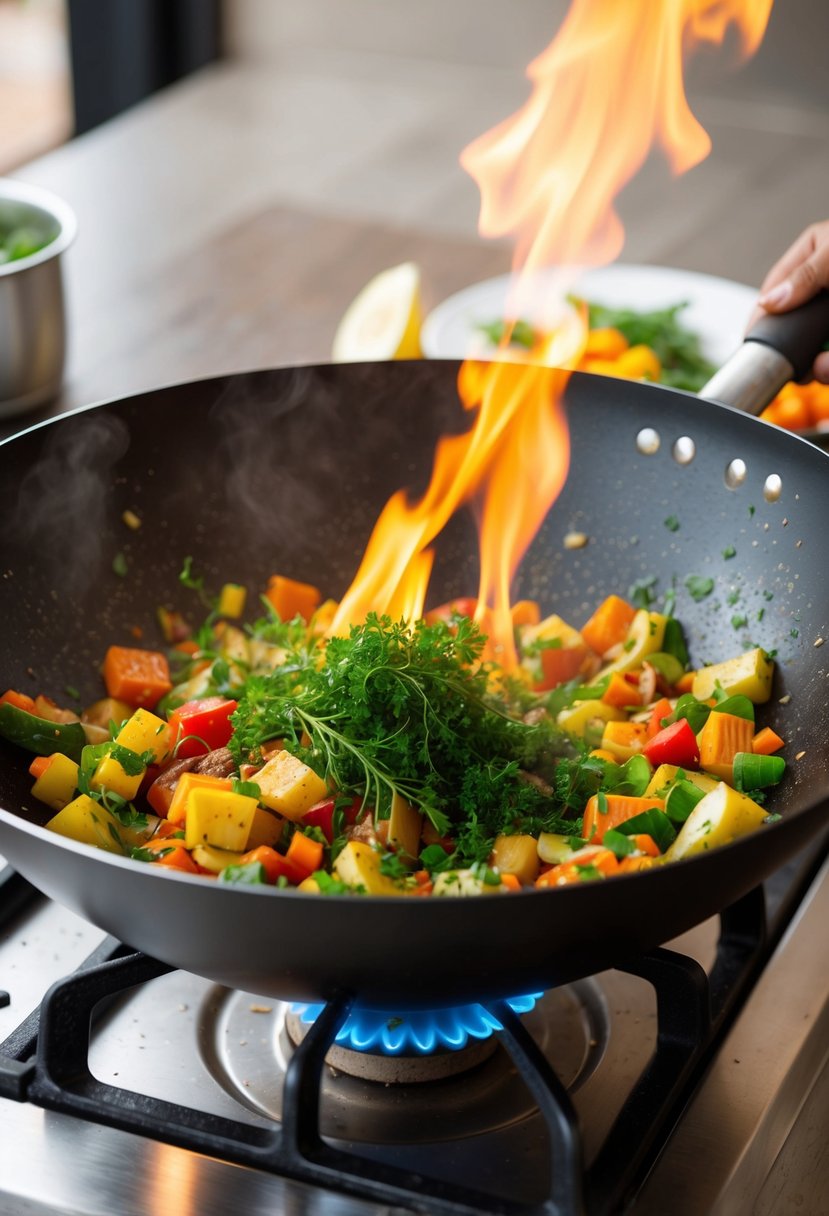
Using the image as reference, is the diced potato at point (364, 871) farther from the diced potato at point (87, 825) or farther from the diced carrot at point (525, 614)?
the diced carrot at point (525, 614)

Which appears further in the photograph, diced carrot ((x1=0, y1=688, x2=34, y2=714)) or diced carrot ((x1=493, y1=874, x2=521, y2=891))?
diced carrot ((x1=0, y1=688, x2=34, y2=714))

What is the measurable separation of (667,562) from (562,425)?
188mm

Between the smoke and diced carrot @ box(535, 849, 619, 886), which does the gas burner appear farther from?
the smoke

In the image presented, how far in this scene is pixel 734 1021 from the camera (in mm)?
1147

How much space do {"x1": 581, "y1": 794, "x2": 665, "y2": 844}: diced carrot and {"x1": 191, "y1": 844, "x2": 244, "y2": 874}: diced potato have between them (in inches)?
11.2

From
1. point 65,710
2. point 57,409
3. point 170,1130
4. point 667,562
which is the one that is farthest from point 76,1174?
point 57,409

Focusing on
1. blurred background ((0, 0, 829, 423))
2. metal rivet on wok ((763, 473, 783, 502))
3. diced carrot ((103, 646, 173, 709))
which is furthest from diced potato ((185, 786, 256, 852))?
blurred background ((0, 0, 829, 423))

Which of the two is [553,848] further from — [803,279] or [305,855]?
[803,279]

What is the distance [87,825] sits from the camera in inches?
44.6

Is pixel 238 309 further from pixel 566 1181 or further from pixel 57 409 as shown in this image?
pixel 566 1181

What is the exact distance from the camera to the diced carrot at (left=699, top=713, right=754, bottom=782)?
1.22m

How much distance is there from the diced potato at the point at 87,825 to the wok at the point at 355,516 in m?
0.05

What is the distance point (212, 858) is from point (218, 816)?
0.11 feet

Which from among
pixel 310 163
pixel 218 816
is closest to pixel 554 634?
pixel 218 816
